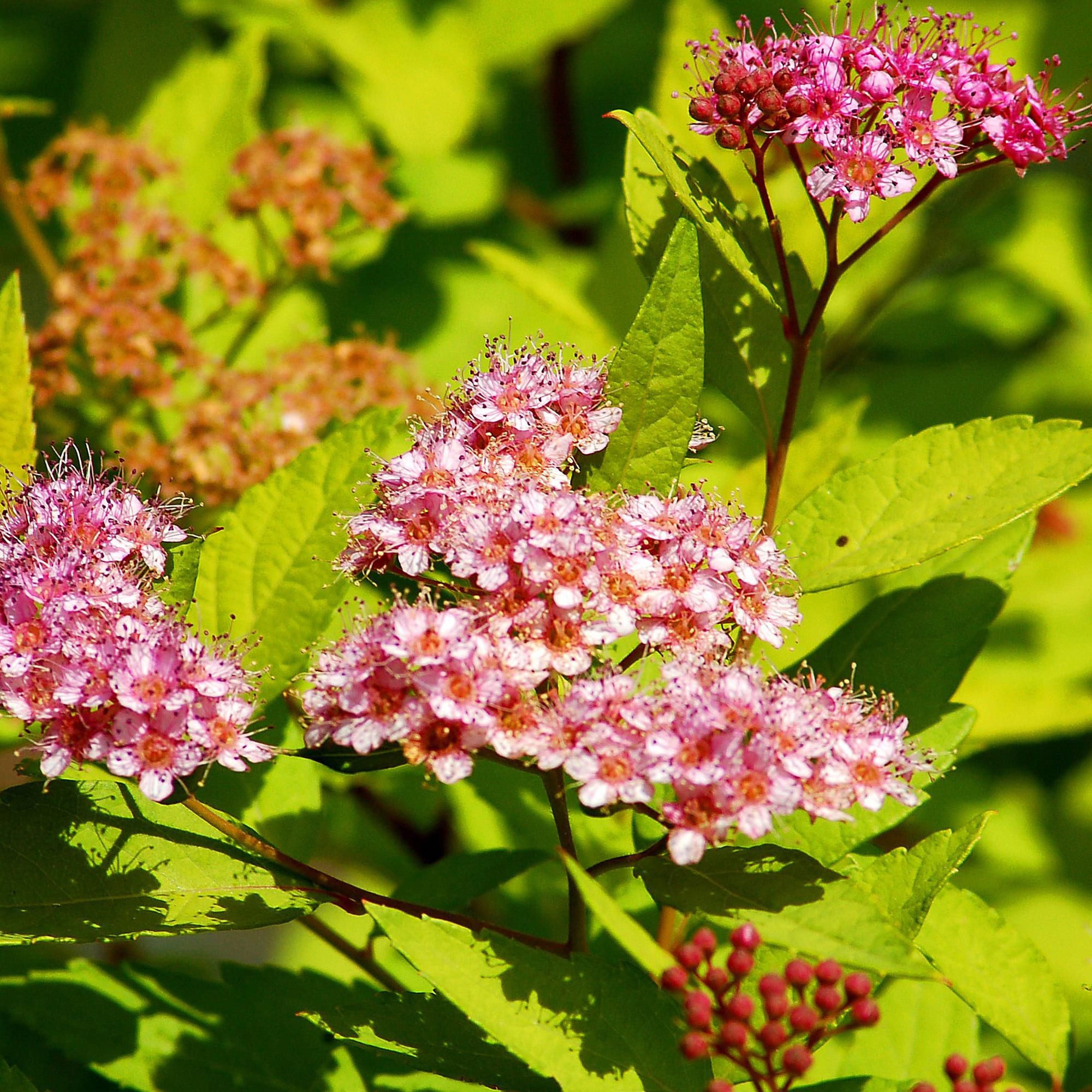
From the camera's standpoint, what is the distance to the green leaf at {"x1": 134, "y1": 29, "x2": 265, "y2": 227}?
2.55 m

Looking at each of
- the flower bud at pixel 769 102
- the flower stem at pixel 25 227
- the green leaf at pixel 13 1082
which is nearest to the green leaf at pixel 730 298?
the flower bud at pixel 769 102

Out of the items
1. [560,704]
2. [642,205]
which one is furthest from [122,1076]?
[642,205]

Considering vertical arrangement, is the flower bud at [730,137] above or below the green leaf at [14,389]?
above

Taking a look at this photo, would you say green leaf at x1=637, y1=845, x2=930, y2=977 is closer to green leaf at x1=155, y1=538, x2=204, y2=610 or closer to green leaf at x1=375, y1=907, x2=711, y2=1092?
green leaf at x1=375, y1=907, x2=711, y2=1092

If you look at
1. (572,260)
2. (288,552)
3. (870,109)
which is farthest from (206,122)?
(870,109)

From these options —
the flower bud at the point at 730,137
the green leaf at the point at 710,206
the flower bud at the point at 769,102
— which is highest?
the flower bud at the point at 769,102

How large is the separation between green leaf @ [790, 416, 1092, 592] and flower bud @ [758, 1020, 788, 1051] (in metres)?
0.49

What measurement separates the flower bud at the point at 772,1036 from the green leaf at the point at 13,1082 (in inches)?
31.7

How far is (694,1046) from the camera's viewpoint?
1.17m

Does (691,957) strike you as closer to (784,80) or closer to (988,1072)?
(988,1072)

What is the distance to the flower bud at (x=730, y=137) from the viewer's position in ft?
4.75

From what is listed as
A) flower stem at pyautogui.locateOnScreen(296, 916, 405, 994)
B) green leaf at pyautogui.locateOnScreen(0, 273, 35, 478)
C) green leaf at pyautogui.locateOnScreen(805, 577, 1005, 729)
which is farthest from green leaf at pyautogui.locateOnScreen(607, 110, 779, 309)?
flower stem at pyautogui.locateOnScreen(296, 916, 405, 994)

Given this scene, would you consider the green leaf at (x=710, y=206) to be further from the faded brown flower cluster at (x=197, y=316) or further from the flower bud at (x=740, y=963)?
the faded brown flower cluster at (x=197, y=316)

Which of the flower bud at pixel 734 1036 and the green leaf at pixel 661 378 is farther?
the green leaf at pixel 661 378
